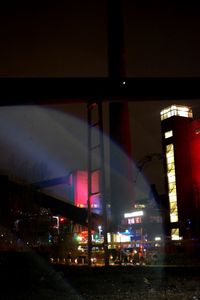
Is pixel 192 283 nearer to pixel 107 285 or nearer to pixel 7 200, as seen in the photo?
pixel 107 285

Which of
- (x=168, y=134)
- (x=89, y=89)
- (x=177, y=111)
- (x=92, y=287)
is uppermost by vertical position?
(x=177, y=111)

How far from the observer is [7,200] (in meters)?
20.3

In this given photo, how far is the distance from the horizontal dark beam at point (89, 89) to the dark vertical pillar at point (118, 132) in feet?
80.3

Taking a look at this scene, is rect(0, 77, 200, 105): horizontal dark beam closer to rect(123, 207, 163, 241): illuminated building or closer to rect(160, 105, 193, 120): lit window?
rect(123, 207, 163, 241): illuminated building

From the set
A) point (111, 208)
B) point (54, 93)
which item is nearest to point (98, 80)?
point (54, 93)

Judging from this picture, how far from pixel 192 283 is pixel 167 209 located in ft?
107

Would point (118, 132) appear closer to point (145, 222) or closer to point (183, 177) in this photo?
point (183, 177)

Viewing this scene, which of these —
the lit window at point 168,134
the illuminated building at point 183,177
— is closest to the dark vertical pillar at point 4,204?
the illuminated building at point 183,177

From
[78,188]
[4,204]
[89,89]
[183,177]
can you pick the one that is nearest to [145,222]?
[183,177]

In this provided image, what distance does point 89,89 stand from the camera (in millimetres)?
15547

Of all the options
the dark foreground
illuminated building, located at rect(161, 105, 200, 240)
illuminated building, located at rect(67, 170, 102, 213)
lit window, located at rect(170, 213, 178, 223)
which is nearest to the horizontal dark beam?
the dark foreground

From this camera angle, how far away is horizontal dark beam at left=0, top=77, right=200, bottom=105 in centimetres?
1528

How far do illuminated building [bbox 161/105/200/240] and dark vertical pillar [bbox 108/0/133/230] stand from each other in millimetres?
4254

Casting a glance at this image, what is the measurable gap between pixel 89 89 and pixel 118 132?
25334mm
